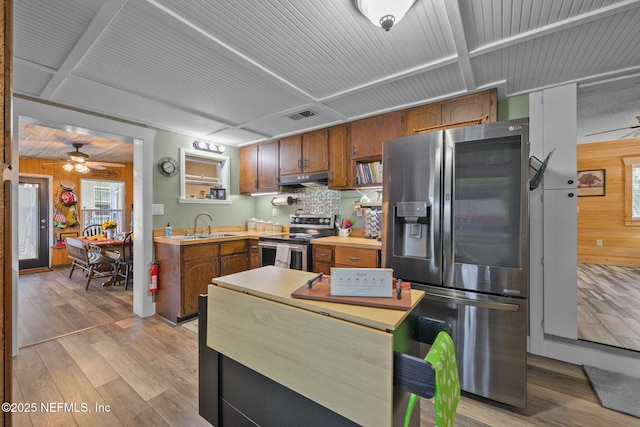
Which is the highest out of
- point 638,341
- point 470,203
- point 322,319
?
point 470,203

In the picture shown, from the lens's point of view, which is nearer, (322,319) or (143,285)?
(322,319)

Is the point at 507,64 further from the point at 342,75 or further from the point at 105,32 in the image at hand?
the point at 105,32

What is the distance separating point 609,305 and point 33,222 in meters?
9.65

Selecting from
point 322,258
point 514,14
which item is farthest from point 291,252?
point 514,14

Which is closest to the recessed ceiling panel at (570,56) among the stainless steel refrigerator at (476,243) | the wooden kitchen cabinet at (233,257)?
the stainless steel refrigerator at (476,243)

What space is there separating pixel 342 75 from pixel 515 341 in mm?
2222

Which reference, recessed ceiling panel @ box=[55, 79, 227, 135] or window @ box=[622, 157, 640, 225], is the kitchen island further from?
window @ box=[622, 157, 640, 225]

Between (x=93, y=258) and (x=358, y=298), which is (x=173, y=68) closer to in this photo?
(x=358, y=298)

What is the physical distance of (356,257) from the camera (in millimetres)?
2611

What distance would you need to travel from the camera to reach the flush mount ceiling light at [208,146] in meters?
3.72

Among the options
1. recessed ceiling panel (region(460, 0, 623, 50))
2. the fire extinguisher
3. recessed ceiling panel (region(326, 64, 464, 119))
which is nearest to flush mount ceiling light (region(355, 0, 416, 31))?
recessed ceiling panel (region(460, 0, 623, 50))

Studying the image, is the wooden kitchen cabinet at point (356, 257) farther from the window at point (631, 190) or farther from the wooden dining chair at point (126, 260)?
the window at point (631, 190)

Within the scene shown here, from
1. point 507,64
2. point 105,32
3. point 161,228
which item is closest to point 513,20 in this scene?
point 507,64

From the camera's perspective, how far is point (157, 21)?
1517mm
